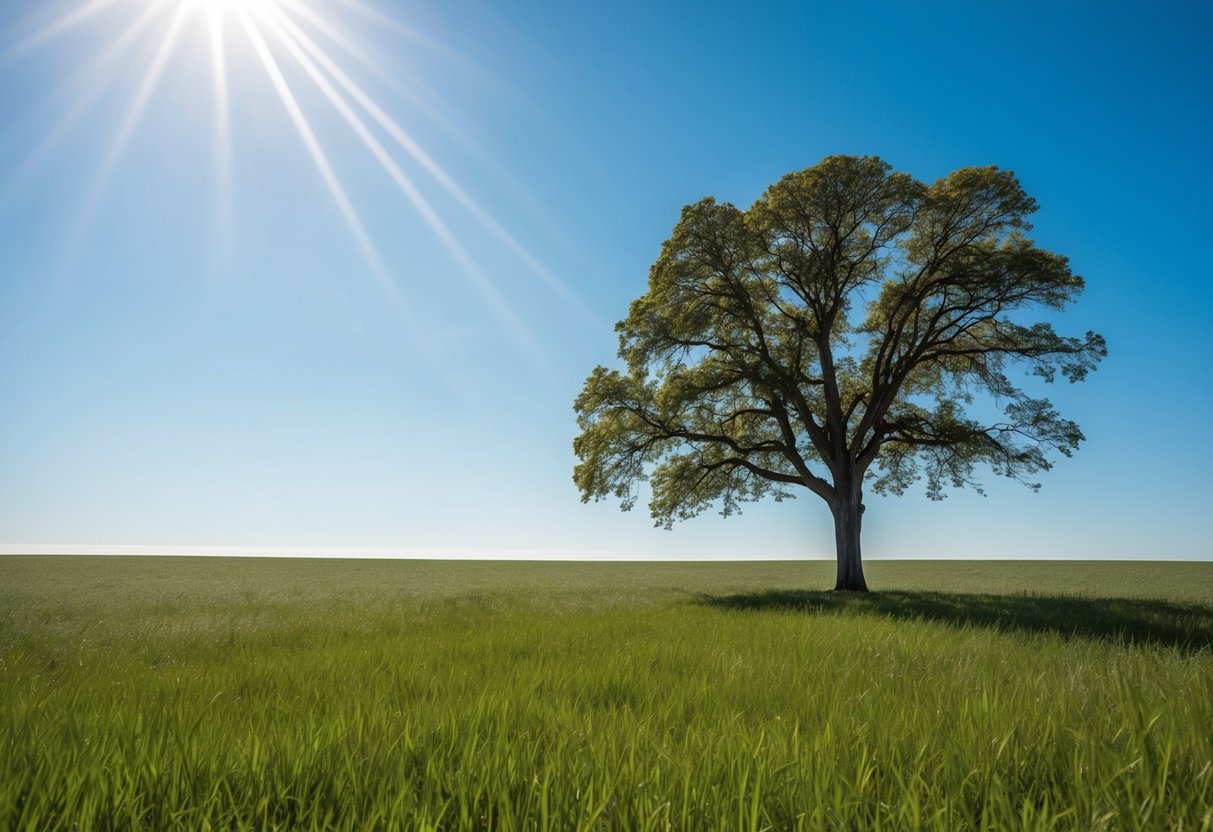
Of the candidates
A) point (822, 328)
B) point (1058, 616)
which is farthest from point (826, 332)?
point (1058, 616)

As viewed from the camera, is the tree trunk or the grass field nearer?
the grass field

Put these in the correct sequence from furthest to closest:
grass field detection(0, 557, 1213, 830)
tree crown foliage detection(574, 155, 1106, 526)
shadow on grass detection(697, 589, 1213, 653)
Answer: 1. tree crown foliage detection(574, 155, 1106, 526)
2. shadow on grass detection(697, 589, 1213, 653)
3. grass field detection(0, 557, 1213, 830)

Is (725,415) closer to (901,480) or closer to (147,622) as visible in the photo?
(901,480)

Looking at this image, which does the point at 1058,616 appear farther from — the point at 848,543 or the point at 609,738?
the point at 609,738

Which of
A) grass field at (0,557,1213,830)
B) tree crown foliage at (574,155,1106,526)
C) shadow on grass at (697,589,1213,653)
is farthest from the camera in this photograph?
tree crown foliage at (574,155,1106,526)

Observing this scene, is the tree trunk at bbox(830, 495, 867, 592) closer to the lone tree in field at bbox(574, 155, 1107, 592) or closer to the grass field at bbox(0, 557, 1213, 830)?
the lone tree in field at bbox(574, 155, 1107, 592)

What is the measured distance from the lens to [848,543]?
68.3 ft

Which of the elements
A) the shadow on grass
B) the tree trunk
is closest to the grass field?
the shadow on grass

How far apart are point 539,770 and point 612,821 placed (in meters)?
0.57

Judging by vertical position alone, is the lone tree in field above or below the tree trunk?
above

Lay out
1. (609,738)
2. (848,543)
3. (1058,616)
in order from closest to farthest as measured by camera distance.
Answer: (609,738), (1058,616), (848,543)

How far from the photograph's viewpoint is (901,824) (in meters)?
1.84

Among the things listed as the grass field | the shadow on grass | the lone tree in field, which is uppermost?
the lone tree in field

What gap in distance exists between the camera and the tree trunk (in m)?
20.6
